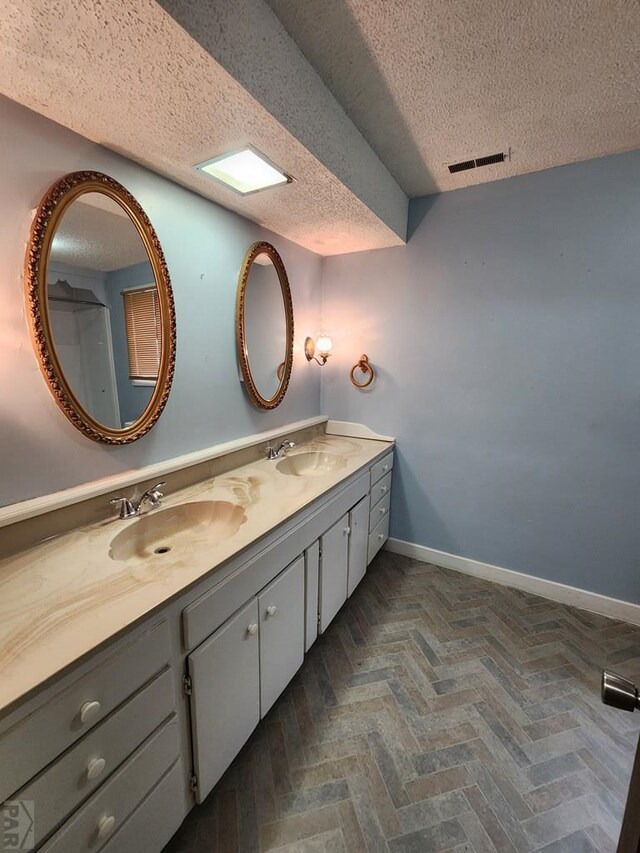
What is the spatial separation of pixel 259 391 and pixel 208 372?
0.40 m

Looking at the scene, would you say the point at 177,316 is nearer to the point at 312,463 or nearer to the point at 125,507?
the point at 125,507

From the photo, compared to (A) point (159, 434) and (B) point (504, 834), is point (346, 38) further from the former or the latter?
(B) point (504, 834)

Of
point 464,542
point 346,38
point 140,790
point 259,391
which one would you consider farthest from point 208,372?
point 464,542

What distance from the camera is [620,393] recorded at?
1894 mm

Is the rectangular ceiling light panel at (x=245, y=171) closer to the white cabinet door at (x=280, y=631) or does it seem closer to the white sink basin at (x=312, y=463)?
the white sink basin at (x=312, y=463)

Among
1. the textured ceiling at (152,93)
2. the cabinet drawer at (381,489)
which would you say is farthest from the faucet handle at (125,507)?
the cabinet drawer at (381,489)

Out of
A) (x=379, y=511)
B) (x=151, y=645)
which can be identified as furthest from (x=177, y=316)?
(x=379, y=511)

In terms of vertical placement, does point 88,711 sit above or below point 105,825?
above

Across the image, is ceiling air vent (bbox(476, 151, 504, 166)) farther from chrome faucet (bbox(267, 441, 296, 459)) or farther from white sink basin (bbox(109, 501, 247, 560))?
white sink basin (bbox(109, 501, 247, 560))

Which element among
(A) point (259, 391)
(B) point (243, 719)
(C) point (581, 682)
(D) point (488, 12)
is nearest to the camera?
(D) point (488, 12)

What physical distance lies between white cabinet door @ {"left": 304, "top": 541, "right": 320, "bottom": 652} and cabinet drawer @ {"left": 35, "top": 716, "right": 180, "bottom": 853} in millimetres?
702

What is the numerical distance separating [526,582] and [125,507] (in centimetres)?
240

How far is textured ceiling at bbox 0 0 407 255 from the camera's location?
2.52 feet

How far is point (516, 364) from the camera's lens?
83.5 inches
